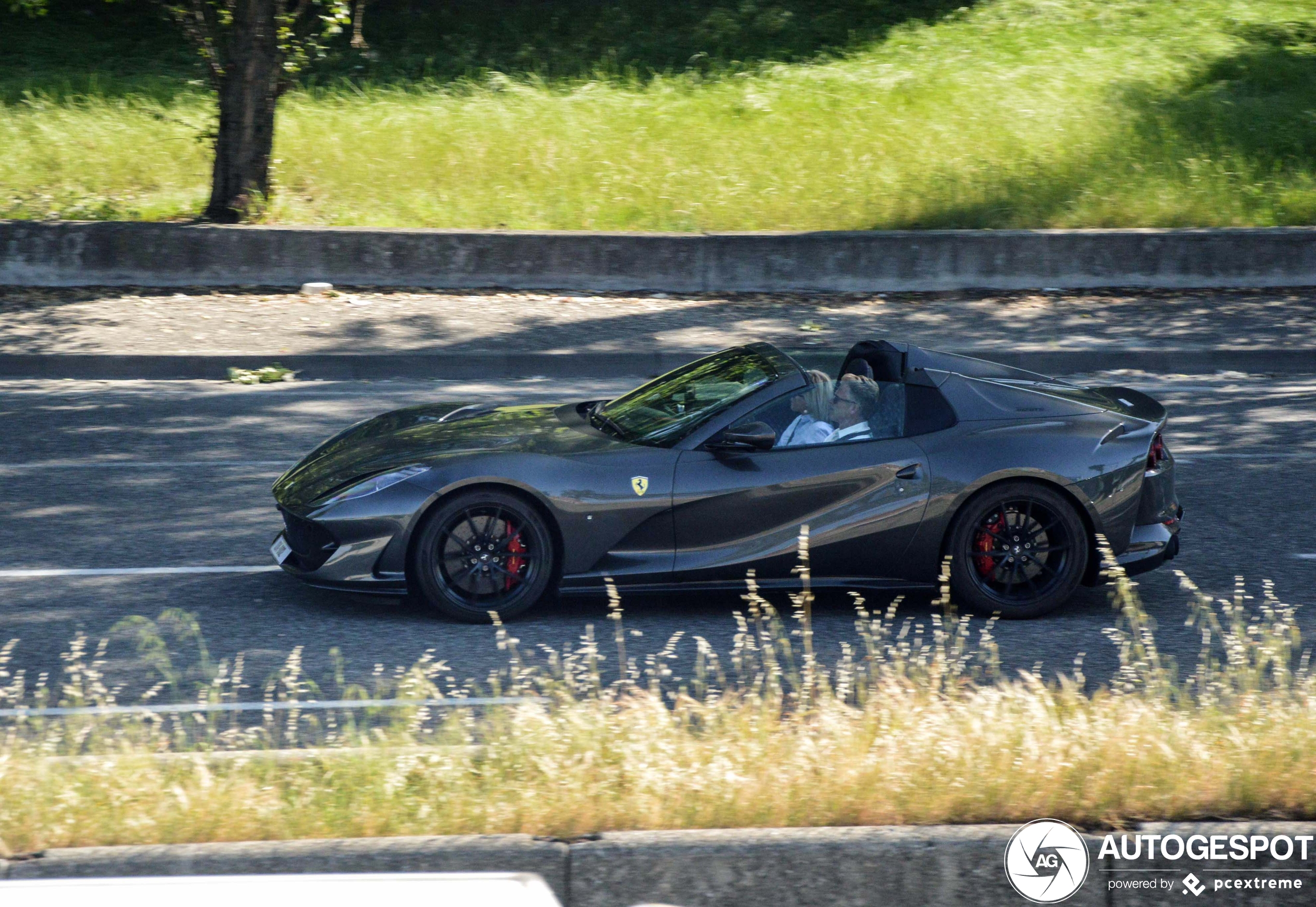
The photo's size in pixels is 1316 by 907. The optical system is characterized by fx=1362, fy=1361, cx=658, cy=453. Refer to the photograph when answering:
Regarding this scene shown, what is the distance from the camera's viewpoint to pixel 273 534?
7.31 meters

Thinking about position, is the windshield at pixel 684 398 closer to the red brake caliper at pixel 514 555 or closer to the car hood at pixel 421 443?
the car hood at pixel 421 443

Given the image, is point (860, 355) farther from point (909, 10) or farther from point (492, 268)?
point (909, 10)

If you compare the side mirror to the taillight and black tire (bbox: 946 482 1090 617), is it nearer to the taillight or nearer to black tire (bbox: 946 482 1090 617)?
black tire (bbox: 946 482 1090 617)

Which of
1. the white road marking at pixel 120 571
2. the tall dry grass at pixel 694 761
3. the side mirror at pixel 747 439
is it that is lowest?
the tall dry grass at pixel 694 761

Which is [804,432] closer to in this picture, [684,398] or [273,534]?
[684,398]

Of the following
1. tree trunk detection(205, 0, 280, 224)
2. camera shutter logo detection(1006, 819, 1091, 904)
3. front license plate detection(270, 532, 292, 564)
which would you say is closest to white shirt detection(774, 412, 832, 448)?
front license plate detection(270, 532, 292, 564)

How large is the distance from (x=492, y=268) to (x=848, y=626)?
8.92m

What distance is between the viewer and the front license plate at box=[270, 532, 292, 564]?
20.2 ft

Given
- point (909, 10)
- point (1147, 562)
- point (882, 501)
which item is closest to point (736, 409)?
point (882, 501)

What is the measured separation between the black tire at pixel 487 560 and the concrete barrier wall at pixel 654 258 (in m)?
8.54

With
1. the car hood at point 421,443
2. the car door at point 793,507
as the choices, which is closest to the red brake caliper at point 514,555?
the car hood at point 421,443

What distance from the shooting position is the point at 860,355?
21.4 ft

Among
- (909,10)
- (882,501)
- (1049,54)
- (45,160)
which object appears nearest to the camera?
(882,501)

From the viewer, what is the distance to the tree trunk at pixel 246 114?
591 inches
